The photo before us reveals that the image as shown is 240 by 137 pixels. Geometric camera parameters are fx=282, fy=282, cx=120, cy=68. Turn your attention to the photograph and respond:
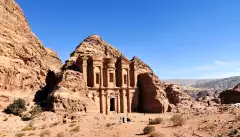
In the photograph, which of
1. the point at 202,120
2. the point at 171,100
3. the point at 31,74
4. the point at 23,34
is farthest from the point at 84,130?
the point at 171,100

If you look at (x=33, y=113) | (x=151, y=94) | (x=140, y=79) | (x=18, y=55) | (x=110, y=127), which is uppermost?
(x=18, y=55)

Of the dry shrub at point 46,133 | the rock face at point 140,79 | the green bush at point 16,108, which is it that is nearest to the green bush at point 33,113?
the green bush at point 16,108

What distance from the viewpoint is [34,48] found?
138 ft

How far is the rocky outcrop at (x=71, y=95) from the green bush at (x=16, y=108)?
331cm

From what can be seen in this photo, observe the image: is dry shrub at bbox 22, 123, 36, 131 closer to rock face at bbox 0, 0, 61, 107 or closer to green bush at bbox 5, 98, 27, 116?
green bush at bbox 5, 98, 27, 116

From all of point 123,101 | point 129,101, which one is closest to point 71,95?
point 123,101

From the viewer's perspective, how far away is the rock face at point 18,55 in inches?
1374

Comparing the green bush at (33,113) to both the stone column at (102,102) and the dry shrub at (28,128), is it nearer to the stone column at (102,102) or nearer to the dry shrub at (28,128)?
the dry shrub at (28,128)

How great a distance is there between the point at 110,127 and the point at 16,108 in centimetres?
1334

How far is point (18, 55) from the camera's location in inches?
1469

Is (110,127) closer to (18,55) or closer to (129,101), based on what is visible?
(18,55)

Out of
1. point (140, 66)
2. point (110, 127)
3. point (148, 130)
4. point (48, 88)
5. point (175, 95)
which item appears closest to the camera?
point (148, 130)

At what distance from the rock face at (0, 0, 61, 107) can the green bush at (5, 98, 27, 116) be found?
8.18 feet

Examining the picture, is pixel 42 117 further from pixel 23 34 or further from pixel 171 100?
pixel 171 100
